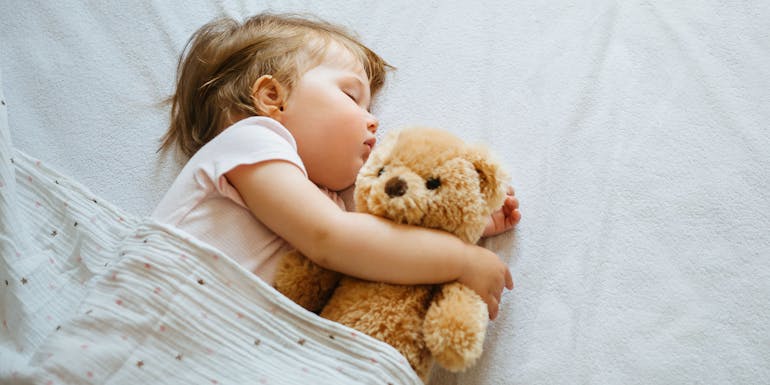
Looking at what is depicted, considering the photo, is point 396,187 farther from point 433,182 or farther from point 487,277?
point 487,277

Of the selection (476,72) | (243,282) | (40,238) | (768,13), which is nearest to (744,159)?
(768,13)

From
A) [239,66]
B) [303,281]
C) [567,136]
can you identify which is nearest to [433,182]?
[303,281]

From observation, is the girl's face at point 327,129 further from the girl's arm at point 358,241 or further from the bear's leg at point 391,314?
the bear's leg at point 391,314

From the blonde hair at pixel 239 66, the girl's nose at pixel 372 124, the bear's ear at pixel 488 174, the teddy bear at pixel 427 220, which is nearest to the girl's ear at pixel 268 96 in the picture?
the blonde hair at pixel 239 66

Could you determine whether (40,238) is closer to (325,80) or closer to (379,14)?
(325,80)

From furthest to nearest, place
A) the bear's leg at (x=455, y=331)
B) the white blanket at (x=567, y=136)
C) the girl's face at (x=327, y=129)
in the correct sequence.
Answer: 1. the girl's face at (x=327, y=129)
2. the white blanket at (x=567, y=136)
3. the bear's leg at (x=455, y=331)

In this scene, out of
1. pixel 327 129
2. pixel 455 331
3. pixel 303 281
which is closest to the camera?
pixel 455 331

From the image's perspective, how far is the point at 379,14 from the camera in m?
1.20

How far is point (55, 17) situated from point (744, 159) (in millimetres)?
1263

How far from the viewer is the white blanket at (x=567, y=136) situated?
0.84m

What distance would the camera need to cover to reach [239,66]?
1.05m

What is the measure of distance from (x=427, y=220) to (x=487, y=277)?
4.6 inches

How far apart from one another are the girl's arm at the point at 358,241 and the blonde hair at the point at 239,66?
0.19 m

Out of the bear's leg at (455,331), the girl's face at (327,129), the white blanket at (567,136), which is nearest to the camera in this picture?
the bear's leg at (455,331)
